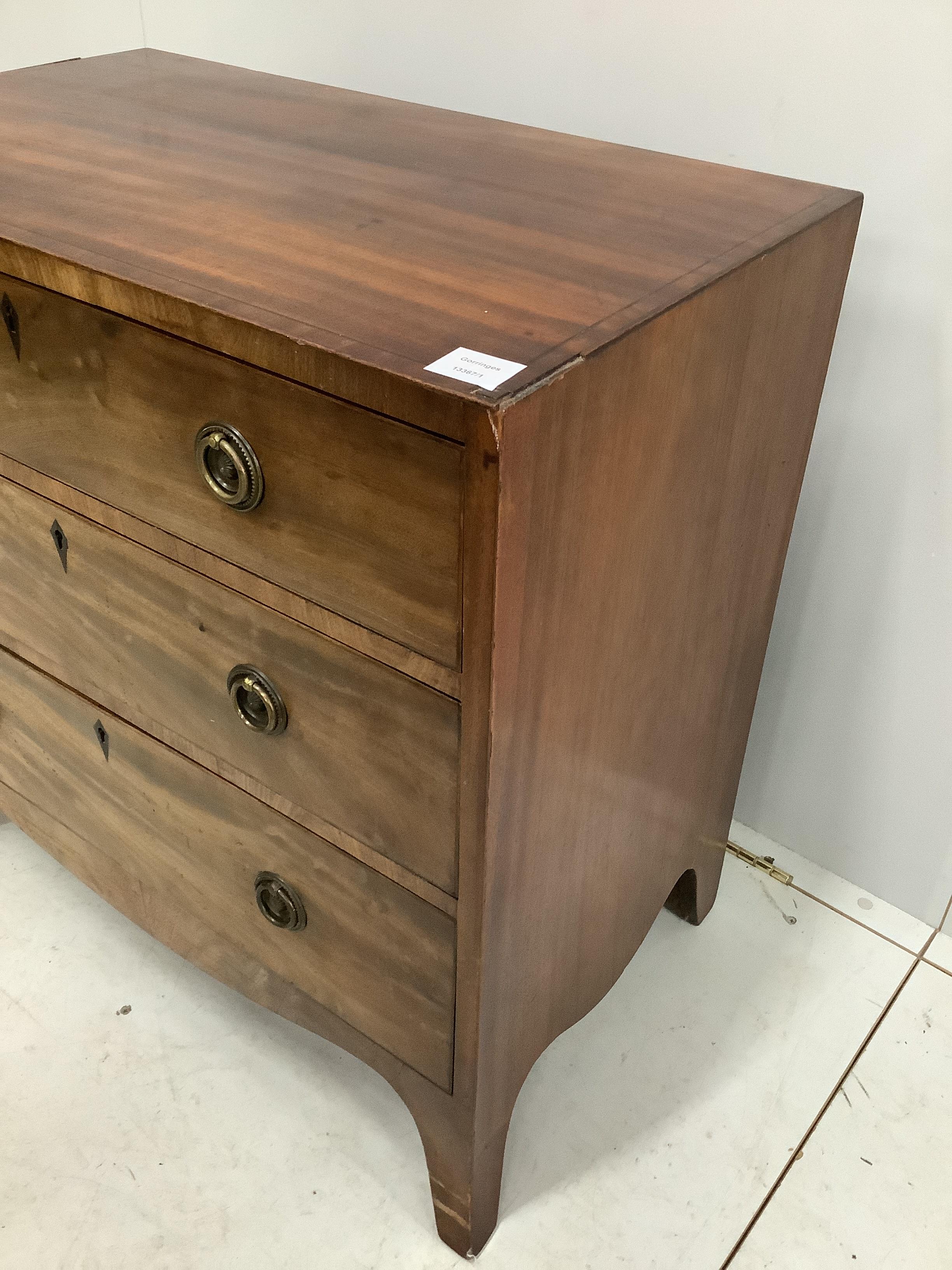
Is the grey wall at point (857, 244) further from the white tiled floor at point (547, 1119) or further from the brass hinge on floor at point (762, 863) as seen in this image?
the white tiled floor at point (547, 1119)

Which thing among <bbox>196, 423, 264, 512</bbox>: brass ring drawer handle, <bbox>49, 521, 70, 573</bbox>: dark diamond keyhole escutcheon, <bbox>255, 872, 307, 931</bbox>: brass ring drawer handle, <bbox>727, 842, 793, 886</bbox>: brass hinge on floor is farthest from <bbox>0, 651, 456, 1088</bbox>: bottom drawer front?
<bbox>727, 842, 793, 886</bbox>: brass hinge on floor

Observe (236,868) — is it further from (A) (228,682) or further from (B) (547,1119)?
(B) (547,1119)

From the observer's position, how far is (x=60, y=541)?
3.22ft

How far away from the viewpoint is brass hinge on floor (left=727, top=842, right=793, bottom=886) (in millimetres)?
1447

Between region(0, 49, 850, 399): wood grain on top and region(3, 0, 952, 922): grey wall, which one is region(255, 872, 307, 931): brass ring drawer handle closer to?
region(0, 49, 850, 399): wood grain on top

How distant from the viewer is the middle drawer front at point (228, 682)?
2.62ft

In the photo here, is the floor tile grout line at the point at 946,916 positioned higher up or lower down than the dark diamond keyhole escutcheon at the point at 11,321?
lower down

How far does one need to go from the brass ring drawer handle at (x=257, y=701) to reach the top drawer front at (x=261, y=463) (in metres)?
0.10

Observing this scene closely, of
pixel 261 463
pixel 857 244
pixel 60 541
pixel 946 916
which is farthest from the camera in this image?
pixel 946 916

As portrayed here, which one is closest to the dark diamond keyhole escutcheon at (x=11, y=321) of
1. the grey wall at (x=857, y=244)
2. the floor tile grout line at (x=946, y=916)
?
the grey wall at (x=857, y=244)

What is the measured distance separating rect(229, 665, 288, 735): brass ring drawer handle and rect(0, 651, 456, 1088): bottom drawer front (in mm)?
100

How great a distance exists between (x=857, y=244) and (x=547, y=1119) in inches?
37.0

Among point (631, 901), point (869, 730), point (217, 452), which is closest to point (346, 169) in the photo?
point (217, 452)

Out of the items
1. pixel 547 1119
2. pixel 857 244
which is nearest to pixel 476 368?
pixel 857 244
